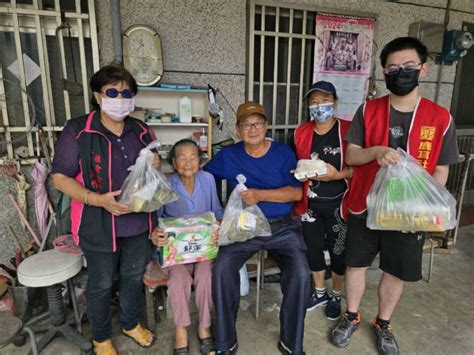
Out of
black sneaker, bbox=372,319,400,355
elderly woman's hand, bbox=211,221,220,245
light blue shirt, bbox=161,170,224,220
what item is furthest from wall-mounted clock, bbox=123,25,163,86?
black sneaker, bbox=372,319,400,355

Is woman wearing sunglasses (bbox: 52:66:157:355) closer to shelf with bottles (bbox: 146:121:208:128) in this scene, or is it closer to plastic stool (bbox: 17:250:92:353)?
plastic stool (bbox: 17:250:92:353)

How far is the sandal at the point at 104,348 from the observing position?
204 cm

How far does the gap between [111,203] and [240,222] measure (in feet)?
2.49

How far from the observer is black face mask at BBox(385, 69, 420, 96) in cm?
171

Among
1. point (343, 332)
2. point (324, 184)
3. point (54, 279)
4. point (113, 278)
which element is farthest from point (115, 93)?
point (343, 332)

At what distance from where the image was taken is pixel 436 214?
1.64 metres

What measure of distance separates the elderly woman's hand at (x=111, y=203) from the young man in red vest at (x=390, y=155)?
53.6 inches

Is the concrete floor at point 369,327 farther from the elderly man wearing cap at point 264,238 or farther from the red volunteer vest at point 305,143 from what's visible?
the red volunteer vest at point 305,143

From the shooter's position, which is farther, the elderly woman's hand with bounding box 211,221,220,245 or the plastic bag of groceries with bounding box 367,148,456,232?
the elderly woman's hand with bounding box 211,221,220,245

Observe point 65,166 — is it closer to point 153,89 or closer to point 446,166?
point 153,89

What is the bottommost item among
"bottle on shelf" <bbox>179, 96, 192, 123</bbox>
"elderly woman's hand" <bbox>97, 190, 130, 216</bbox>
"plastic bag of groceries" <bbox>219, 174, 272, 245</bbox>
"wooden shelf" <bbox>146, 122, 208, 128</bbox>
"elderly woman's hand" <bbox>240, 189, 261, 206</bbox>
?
"plastic bag of groceries" <bbox>219, 174, 272, 245</bbox>

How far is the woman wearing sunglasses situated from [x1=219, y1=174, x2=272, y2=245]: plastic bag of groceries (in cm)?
47

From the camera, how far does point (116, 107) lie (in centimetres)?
177

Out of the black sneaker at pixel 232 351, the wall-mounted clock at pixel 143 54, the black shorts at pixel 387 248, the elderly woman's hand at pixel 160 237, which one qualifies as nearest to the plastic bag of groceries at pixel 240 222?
the elderly woman's hand at pixel 160 237
